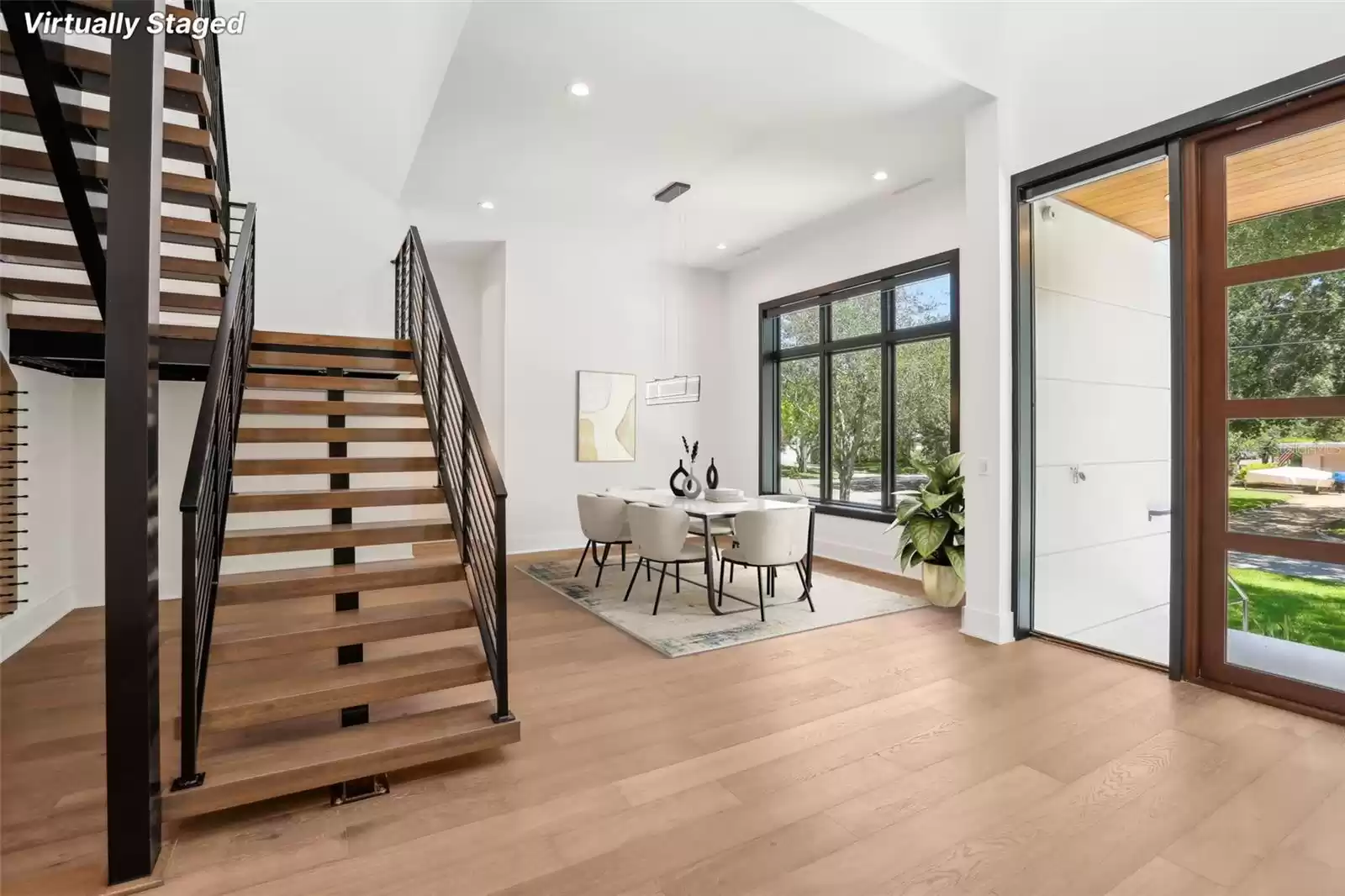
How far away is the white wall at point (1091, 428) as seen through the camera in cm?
401

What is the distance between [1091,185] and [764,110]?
6.47ft

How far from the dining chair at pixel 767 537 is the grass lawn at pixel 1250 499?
230 cm

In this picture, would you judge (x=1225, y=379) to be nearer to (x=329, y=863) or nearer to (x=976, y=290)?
(x=976, y=290)

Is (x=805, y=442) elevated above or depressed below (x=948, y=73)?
below

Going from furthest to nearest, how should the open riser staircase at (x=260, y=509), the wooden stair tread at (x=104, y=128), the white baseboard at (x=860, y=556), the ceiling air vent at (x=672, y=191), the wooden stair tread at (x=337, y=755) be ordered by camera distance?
the white baseboard at (x=860, y=556), the ceiling air vent at (x=672, y=191), the wooden stair tread at (x=104, y=128), the open riser staircase at (x=260, y=509), the wooden stair tread at (x=337, y=755)

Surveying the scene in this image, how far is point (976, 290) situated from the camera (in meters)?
4.05

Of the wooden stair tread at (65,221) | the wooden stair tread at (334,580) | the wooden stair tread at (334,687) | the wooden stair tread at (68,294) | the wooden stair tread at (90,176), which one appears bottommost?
the wooden stair tread at (334,687)

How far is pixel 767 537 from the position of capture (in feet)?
14.7

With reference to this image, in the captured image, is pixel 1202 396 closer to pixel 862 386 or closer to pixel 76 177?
pixel 862 386

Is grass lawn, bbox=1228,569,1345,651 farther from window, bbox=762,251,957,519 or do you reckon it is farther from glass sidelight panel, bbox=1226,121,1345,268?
window, bbox=762,251,957,519

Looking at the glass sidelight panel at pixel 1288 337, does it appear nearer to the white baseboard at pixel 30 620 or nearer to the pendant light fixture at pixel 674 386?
the pendant light fixture at pixel 674 386

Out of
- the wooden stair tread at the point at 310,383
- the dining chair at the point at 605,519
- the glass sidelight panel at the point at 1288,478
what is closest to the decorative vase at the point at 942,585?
the glass sidelight panel at the point at 1288,478

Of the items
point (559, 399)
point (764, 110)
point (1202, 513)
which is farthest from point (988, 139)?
point (559, 399)

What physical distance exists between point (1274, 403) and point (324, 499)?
14.1 ft
